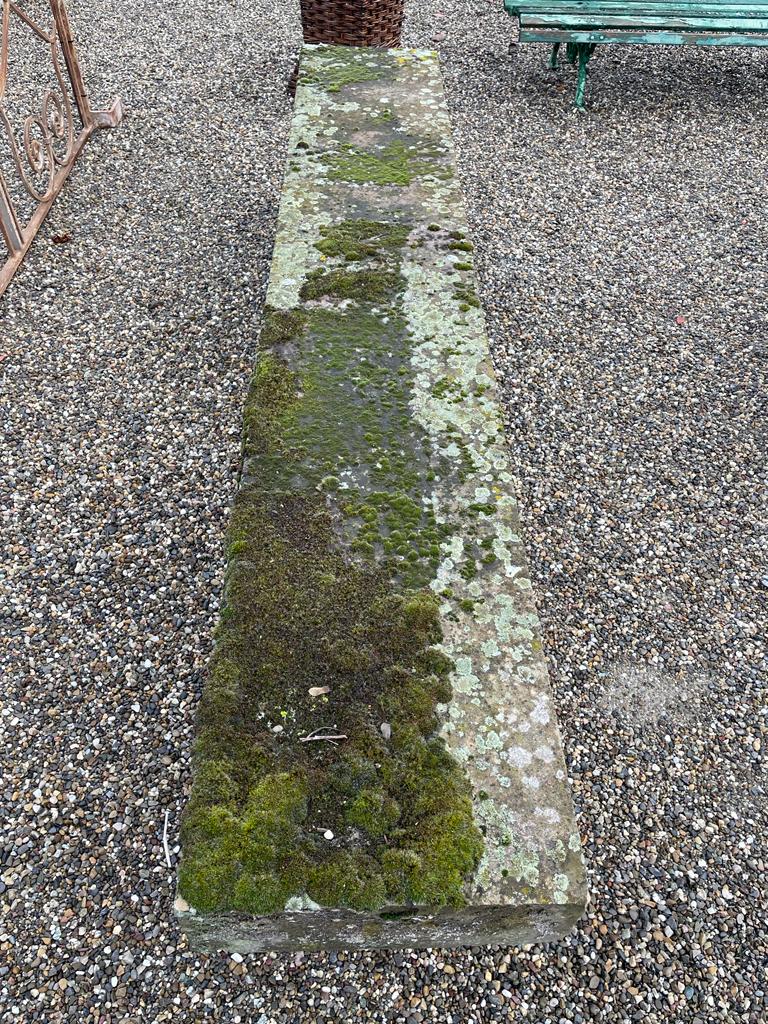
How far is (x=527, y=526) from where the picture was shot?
360cm

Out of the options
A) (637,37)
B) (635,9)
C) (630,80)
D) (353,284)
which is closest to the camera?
(353,284)

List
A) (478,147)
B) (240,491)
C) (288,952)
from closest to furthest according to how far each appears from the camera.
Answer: (288,952), (240,491), (478,147)

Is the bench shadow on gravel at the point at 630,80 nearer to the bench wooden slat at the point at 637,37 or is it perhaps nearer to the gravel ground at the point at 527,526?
the gravel ground at the point at 527,526

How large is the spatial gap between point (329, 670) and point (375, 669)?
4.9 inches

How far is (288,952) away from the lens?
2.23m

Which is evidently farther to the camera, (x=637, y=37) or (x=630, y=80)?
(x=630, y=80)

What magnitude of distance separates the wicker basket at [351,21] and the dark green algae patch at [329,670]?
161 inches

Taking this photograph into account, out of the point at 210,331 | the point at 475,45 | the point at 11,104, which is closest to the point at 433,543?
the point at 210,331

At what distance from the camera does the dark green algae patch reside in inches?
70.4

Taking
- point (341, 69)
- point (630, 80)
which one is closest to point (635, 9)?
point (630, 80)

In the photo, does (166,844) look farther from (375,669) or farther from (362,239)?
(362,239)

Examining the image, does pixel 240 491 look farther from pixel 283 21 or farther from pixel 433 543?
pixel 283 21

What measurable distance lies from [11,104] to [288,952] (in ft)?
22.7

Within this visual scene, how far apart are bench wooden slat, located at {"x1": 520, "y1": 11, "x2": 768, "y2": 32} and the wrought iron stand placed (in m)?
3.61
